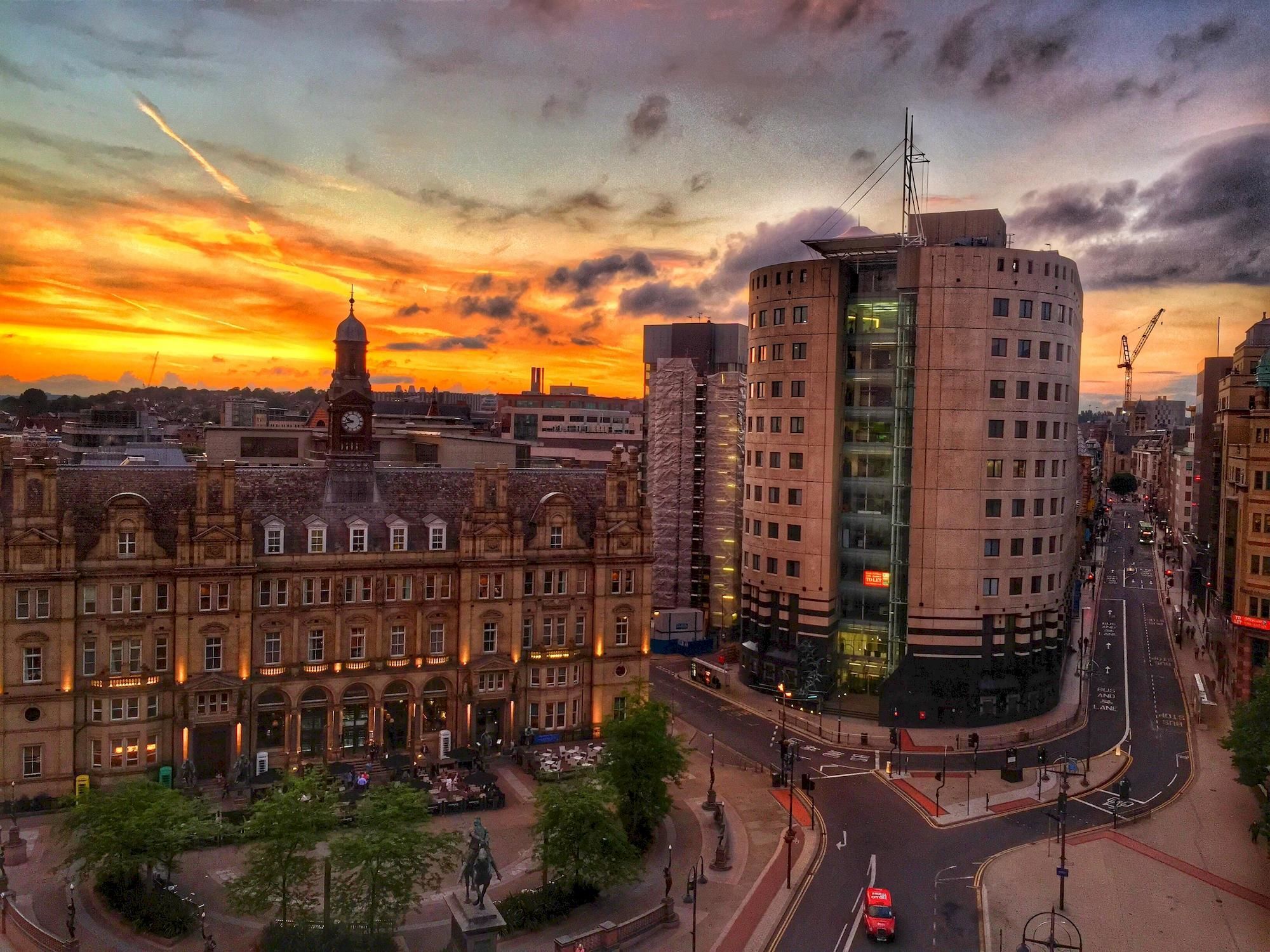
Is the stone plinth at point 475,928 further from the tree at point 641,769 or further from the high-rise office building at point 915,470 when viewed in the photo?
the high-rise office building at point 915,470

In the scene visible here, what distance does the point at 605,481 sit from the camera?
9000 cm

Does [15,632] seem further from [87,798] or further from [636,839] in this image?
[636,839]

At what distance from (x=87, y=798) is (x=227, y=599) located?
22118 millimetres

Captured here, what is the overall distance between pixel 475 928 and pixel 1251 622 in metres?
83.1

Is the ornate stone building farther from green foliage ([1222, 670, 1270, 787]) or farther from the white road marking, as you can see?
green foliage ([1222, 670, 1270, 787])

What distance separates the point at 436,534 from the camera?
8181 cm

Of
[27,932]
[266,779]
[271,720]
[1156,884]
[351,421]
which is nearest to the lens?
[27,932]

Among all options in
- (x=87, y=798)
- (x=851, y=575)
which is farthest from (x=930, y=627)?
(x=87, y=798)

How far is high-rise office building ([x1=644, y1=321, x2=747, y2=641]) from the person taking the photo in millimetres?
127688

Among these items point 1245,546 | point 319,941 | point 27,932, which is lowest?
point 27,932

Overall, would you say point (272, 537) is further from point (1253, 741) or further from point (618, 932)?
point (1253, 741)

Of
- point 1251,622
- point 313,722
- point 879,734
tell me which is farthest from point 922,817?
point 313,722

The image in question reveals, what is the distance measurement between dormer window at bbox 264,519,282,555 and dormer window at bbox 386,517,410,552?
28.3 feet

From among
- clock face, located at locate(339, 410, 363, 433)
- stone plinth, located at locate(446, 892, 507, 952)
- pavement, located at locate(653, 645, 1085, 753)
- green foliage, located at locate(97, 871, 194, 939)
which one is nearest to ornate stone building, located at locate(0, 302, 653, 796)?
clock face, located at locate(339, 410, 363, 433)
